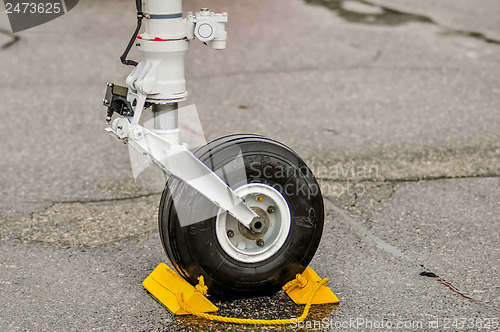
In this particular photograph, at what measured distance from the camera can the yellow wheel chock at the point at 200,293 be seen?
119 inches

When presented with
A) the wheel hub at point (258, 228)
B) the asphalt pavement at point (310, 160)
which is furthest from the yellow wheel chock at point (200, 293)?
A: the wheel hub at point (258, 228)

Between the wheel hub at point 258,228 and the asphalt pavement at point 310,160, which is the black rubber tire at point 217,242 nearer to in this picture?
the wheel hub at point 258,228

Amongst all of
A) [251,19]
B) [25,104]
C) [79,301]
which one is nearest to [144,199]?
[79,301]

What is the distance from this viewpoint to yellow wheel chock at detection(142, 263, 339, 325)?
301 cm

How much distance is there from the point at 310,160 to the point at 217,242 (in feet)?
7.01

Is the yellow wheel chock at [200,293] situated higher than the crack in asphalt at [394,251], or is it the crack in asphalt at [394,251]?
the yellow wheel chock at [200,293]

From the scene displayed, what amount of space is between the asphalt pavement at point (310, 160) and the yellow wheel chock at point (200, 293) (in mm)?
52

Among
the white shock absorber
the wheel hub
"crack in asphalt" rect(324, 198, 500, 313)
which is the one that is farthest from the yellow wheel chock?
"crack in asphalt" rect(324, 198, 500, 313)

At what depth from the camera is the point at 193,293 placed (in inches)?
121

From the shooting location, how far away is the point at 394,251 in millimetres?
3723

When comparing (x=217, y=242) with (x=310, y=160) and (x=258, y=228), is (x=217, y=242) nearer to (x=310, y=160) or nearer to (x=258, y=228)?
(x=258, y=228)

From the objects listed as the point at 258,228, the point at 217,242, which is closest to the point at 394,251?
the point at 258,228

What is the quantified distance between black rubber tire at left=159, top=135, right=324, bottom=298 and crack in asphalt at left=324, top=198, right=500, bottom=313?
0.71 metres

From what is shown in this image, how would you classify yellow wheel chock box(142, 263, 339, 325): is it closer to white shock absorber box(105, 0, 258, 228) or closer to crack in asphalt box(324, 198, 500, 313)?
white shock absorber box(105, 0, 258, 228)
